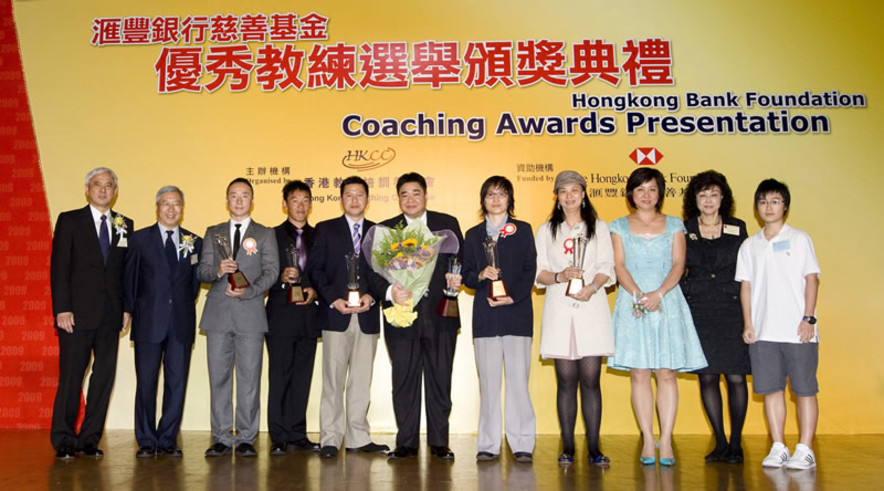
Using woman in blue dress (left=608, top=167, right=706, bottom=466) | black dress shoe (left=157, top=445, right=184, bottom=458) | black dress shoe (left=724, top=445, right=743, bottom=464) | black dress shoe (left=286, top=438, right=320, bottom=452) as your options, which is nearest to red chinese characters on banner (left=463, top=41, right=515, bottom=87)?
woman in blue dress (left=608, top=167, right=706, bottom=466)

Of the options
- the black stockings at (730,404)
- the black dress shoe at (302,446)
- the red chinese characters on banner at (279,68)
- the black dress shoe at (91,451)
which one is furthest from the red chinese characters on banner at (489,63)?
the black dress shoe at (91,451)

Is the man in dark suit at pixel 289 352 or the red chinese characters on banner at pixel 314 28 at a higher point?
the red chinese characters on banner at pixel 314 28

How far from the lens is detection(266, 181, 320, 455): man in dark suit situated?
456 centimetres

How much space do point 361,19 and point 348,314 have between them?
2663mm

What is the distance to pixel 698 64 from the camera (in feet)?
18.5

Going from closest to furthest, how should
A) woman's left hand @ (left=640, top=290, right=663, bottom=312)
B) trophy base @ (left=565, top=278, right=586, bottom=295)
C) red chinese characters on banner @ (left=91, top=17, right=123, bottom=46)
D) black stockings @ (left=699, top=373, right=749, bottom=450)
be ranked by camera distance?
trophy base @ (left=565, top=278, right=586, bottom=295) → woman's left hand @ (left=640, top=290, right=663, bottom=312) → black stockings @ (left=699, top=373, right=749, bottom=450) → red chinese characters on banner @ (left=91, top=17, right=123, bottom=46)

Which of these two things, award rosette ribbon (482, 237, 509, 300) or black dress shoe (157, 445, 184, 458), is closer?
award rosette ribbon (482, 237, 509, 300)

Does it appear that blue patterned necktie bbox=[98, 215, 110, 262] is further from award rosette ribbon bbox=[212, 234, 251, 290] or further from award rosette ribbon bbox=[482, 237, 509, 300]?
award rosette ribbon bbox=[482, 237, 509, 300]

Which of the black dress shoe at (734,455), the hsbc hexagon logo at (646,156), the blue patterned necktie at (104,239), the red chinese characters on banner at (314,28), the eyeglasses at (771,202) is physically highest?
the red chinese characters on banner at (314,28)

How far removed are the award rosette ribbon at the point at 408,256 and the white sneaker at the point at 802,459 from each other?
2241 mm

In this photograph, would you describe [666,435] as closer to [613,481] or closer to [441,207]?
[613,481]

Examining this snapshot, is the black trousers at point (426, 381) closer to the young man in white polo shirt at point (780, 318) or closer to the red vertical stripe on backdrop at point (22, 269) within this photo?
the young man in white polo shirt at point (780, 318)

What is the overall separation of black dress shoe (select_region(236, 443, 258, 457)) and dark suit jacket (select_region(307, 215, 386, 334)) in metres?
0.87

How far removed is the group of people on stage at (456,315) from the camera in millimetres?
4023
